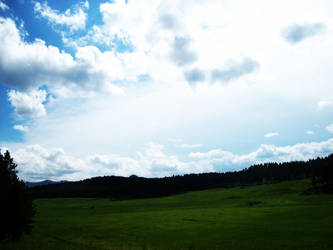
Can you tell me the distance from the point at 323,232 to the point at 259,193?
11890 centimetres

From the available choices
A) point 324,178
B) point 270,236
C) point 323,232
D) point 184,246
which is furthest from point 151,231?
point 324,178

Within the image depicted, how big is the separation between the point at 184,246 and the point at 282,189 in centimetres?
13341

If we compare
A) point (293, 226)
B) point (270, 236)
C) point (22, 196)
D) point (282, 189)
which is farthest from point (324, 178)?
point (22, 196)

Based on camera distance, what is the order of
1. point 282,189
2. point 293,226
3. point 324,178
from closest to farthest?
1. point 293,226
2. point 324,178
3. point 282,189

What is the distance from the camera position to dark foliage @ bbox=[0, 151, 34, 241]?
38.7 meters

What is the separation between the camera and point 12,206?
39.6 m

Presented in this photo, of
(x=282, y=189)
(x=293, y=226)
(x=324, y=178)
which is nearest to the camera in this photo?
(x=293, y=226)

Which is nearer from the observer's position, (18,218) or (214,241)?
(18,218)

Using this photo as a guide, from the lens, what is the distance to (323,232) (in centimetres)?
4269

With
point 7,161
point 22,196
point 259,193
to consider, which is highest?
point 7,161

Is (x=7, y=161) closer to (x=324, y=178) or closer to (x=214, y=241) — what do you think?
(x=214, y=241)

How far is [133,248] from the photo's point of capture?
39125mm

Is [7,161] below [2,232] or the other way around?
the other way around

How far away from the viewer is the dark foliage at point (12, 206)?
127ft
